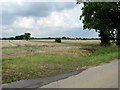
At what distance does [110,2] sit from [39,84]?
19.7 meters

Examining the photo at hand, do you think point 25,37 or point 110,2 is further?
point 25,37

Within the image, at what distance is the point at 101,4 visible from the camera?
2048 cm

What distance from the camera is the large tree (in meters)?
20.8

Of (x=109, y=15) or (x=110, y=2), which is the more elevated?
(x=110, y=2)

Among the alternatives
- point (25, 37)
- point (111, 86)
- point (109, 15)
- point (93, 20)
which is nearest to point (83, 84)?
point (111, 86)

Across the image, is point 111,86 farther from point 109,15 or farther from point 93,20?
point 109,15

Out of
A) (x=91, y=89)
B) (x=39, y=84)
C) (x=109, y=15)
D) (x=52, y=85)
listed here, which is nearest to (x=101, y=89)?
(x=91, y=89)

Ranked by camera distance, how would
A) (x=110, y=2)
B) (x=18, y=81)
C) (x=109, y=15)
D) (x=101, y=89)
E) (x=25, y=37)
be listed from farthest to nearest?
(x=25, y=37) → (x=109, y=15) → (x=110, y=2) → (x=18, y=81) → (x=101, y=89)

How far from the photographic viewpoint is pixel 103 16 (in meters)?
22.9

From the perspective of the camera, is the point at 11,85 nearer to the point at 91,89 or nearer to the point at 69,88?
the point at 69,88

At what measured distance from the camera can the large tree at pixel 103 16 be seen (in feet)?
68.3

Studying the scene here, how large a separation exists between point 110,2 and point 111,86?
61.8 ft

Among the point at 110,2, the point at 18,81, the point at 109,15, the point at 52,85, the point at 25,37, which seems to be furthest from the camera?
the point at 25,37

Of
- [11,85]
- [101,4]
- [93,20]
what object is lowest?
[11,85]
